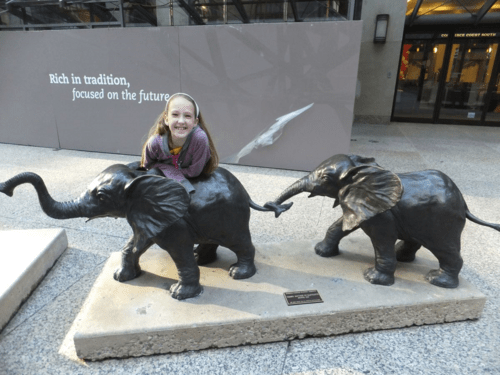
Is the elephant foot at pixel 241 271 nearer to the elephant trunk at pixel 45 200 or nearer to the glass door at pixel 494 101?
the elephant trunk at pixel 45 200

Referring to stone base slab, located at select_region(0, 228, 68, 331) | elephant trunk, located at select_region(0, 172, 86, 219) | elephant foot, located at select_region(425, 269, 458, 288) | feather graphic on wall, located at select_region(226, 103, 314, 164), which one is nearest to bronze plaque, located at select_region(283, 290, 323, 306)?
elephant foot, located at select_region(425, 269, 458, 288)

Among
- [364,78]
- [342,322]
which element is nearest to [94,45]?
[342,322]

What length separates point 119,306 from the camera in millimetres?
2143

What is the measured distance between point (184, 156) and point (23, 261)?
61.6 inches

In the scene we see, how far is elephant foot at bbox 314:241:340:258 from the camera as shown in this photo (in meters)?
2.69

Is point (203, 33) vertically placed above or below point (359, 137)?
above

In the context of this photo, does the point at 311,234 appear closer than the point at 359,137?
Yes

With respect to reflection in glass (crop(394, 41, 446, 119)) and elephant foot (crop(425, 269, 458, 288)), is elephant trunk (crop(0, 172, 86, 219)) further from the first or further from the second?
reflection in glass (crop(394, 41, 446, 119))

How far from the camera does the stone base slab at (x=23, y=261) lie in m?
2.34

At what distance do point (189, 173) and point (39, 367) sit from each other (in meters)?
1.38

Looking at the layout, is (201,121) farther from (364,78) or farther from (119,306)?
(364,78)

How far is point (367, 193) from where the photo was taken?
2148mm

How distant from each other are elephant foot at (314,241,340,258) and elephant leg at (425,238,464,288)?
0.66 m

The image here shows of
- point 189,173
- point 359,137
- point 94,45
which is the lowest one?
point 359,137
